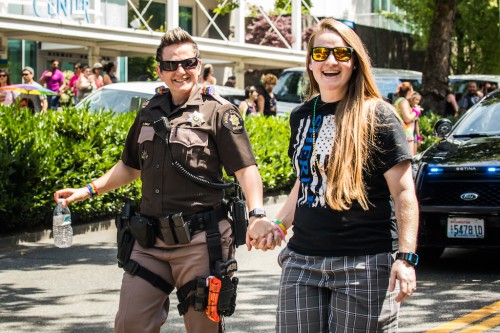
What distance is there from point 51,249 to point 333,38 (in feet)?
23.6

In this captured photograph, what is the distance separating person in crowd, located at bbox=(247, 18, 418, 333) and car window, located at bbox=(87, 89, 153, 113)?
36.4 ft

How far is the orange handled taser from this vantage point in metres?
5.08

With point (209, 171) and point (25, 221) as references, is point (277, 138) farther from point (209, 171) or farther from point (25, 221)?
point (209, 171)

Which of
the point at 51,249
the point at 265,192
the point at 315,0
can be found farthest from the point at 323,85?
the point at 315,0

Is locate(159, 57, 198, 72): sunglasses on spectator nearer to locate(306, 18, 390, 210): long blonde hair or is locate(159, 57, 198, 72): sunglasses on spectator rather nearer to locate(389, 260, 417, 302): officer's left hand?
locate(306, 18, 390, 210): long blonde hair

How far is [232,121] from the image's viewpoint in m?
5.33

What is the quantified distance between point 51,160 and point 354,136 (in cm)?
770

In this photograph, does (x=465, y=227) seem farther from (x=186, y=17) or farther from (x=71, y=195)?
(x=186, y=17)

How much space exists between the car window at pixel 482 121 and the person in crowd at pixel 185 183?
5353 mm

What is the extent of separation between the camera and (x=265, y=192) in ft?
53.2

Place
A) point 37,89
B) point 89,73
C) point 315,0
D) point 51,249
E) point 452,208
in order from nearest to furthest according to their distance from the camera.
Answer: point 452,208 < point 51,249 < point 37,89 < point 89,73 < point 315,0

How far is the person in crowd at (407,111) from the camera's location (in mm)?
17219

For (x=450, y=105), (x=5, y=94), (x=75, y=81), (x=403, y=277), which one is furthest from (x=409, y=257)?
(x=450, y=105)

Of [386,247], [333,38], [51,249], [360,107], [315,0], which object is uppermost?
[315,0]
